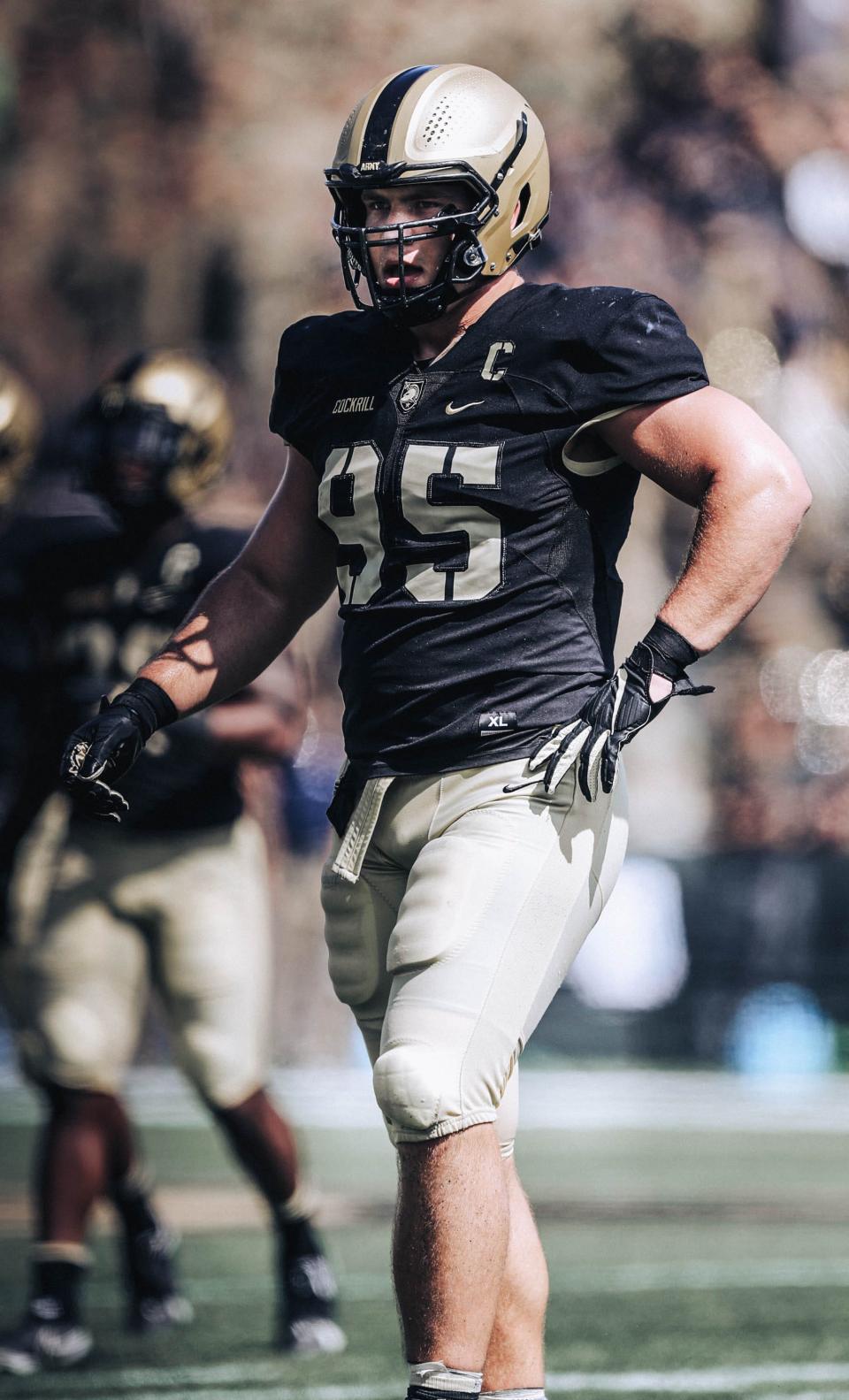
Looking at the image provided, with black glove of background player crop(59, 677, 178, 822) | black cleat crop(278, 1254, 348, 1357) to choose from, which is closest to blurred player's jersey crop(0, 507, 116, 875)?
black cleat crop(278, 1254, 348, 1357)

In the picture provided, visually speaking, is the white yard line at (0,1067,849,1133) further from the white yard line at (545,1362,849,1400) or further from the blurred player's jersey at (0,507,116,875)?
the white yard line at (545,1362,849,1400)

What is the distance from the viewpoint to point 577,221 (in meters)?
13.1

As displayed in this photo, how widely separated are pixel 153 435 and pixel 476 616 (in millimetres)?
1883

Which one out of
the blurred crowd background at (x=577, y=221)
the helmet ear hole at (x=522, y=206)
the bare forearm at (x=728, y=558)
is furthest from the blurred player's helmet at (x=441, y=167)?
the blurred crowd background at (x=577, y=221)

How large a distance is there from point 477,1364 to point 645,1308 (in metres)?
2.00

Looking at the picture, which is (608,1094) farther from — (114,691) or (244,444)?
(244,444)

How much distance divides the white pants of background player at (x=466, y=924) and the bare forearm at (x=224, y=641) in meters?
0.37

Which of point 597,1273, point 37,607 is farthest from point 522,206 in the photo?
point 597,1273

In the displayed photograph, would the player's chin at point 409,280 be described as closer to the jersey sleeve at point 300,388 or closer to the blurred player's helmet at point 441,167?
the blurred player's helmet at point 441,167

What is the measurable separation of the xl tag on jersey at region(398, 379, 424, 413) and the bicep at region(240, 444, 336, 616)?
A: 310 mm

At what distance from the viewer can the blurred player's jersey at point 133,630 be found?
4.29m

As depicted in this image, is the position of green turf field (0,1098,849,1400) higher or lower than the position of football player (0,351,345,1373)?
lower

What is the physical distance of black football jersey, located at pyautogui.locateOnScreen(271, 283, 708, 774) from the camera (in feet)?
8.79

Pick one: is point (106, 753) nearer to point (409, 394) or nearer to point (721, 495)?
point (409, 394)
